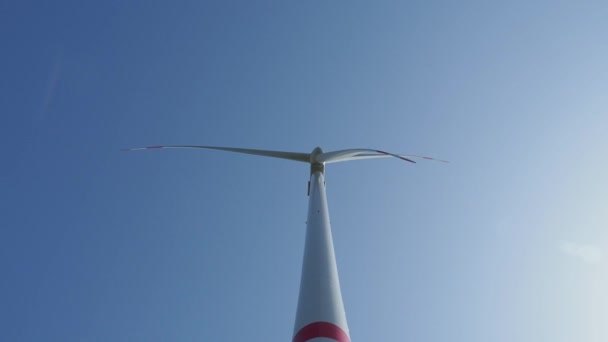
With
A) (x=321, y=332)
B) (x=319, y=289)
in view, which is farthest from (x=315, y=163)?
(x=321, y=332)

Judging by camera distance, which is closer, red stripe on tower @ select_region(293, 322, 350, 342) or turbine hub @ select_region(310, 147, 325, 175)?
red stripe on tower @ select_region(293, 322, 350, 342)

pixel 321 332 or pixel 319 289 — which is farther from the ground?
pixel 319 289

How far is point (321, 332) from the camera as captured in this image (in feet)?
35.2

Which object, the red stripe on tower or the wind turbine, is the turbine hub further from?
the red stripe on tower

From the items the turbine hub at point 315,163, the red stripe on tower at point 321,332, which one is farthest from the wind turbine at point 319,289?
the turbine hub at point 315,163

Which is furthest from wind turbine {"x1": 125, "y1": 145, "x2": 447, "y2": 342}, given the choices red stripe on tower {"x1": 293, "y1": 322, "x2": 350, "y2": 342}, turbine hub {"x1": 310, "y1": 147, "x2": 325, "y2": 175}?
turbine hub {"x1": 310, "y1": 147, "x2": 325, "y2": 175}

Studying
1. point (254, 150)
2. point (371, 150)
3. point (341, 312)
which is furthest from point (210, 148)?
point (341, 312)

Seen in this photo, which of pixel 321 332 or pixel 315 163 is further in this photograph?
pixel 315 163

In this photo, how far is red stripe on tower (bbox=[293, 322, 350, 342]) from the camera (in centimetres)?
1070

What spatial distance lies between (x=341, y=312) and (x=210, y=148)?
15.0 meters

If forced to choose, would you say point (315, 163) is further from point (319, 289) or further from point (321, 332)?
point (321, 332)

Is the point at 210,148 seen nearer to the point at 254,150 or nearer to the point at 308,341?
the point at 254,150

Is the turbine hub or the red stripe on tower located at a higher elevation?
the turbine hub

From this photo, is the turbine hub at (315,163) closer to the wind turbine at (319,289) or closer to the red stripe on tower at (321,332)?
the wind turbine at (319,289)
